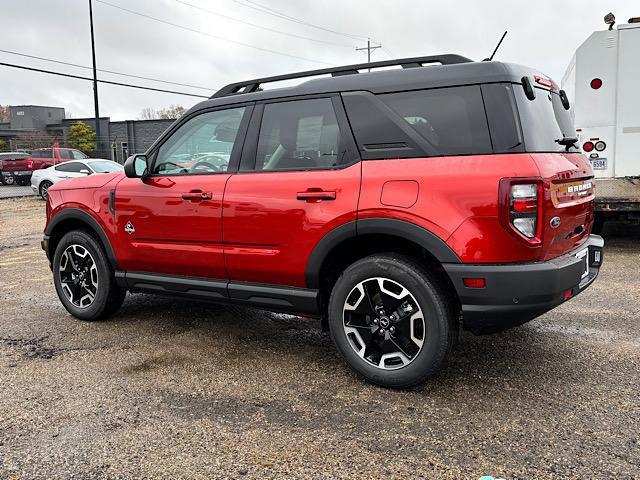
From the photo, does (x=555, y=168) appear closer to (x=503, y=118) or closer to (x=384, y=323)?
(x=503, y=118)

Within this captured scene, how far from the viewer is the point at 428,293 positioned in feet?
10.5

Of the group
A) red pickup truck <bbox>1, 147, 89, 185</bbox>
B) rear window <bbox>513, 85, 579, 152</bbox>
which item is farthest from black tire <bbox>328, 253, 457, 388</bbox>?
red pickup truck <bbox>1, 147, 89, 185</bbox>

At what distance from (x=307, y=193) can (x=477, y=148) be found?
1078mm

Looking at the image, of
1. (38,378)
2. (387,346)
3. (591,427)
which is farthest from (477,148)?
(38,378)

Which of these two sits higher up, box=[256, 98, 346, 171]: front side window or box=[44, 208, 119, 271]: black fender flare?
box=[256, 98, 346, 171]: front side window

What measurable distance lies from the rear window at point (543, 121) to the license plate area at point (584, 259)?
25.6 inches

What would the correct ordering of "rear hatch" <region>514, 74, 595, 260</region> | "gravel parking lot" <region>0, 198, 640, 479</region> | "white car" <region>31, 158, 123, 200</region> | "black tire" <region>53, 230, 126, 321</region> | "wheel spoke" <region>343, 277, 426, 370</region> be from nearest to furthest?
"gravel parking lot" <region>0, 198, 640, 479</region>, "rear hatch" <region>514, 74, 595, 260</region>, "wheel spoke" <region>343, 277, 426, 370</region>, "black tire" <region>53, 230, 126, 321</region>, "white car" <region>31, 158, 123, 200</region>

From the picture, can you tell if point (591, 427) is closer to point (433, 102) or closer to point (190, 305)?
point (433, 102)

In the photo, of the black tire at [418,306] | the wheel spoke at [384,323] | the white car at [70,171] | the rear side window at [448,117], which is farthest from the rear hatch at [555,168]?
the white car at [70,171]

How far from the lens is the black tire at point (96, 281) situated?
477cm

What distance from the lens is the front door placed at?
4.02 m

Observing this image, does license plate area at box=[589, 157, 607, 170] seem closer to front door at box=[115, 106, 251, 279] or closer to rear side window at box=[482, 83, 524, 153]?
rear side window at box=[482, 83, 524, 153]

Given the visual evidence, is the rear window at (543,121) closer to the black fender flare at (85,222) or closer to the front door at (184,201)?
the front door at (184,201)

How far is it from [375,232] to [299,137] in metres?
0.93
